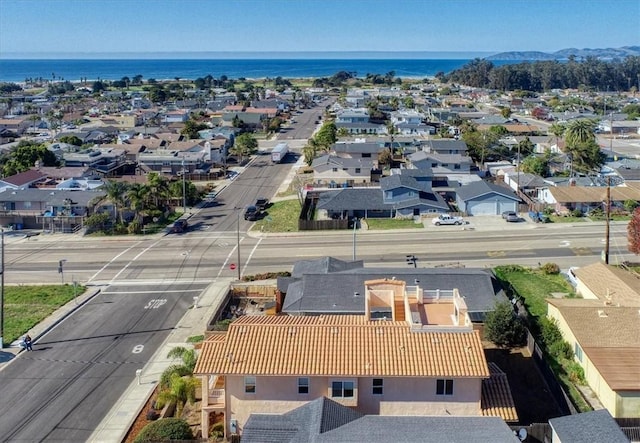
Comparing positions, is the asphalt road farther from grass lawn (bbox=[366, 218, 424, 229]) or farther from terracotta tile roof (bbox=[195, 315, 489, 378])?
grass lawn (bbox=[366, 218, 424, 229])

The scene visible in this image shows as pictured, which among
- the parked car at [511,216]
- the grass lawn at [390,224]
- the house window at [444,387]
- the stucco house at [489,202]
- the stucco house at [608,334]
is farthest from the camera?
the stucco house at [489,202]

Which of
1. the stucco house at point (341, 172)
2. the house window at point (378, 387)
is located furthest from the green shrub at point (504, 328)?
the stucco house at point (341, 172)

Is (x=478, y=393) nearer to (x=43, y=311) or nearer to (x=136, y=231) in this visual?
(x=43, y=311)

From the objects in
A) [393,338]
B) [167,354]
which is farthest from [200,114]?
[393,338]

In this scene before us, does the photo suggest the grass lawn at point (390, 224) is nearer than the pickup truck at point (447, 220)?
Yes

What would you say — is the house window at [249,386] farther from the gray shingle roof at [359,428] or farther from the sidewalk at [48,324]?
the sidewalk at [48,324]

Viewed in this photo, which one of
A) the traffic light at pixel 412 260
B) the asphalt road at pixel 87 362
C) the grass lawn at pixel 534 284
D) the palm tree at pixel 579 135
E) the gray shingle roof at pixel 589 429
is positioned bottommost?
the asphalt road at pixel 87 362
